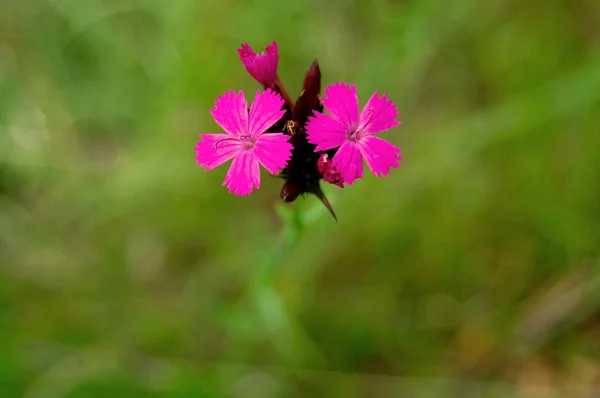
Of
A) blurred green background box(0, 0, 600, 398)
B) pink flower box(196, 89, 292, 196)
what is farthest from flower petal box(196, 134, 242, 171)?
blurred green background box(0, 0, 600, 398)

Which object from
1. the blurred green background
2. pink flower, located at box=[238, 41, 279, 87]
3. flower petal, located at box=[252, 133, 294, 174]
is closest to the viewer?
flower petal, located at box=[252, 133, 294, 174]

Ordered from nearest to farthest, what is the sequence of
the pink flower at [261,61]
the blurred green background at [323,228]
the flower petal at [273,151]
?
the flower petal at [273,151], the pink flower at [261,61], the blurred green background at [323,228]

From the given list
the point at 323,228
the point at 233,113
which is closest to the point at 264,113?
the point at 233,113

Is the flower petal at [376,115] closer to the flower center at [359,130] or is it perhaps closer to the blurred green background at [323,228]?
the flower center at [359,130]

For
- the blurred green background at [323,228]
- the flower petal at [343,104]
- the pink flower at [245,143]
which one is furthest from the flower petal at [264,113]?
the blurred green background at [323,228]

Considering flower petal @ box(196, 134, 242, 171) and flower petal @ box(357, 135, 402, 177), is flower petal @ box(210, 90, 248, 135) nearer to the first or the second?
flower petal @ box(196, 134, 242, 171)

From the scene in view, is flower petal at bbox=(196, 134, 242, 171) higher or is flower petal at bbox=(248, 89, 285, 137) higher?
flower petal at bbox=(248, 89, 285, 137)

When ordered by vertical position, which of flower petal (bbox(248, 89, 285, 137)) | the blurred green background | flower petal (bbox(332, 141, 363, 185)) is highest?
the blurred green background

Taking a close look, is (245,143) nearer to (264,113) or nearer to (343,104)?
(264,113)
